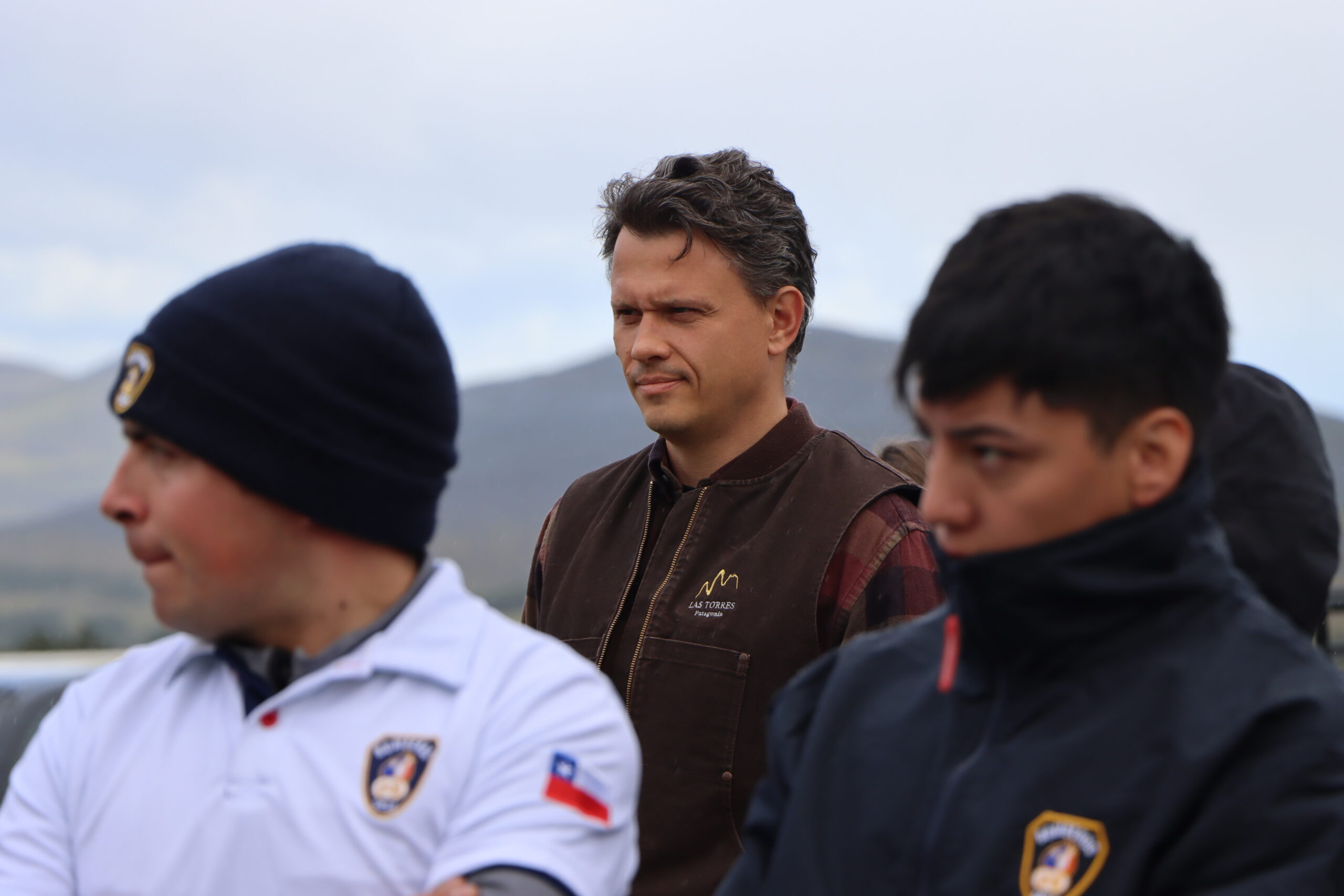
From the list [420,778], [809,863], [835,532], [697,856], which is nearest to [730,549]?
[835,532]

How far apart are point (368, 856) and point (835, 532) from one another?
4.39 feet

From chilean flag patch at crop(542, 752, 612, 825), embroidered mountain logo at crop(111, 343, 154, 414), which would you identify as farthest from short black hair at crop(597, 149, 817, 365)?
chilean flag patch at crop(542, 752, 612, 825)

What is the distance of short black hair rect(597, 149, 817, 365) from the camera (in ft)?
9.16

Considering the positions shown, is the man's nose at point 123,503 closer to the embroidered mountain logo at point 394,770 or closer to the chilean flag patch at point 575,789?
the embroidered mountain logo at point 394,770

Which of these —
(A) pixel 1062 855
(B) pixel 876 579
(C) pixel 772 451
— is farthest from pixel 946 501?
(C) pixel 772 451

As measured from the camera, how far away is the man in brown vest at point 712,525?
245 cm

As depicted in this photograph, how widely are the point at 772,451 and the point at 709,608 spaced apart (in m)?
0.38

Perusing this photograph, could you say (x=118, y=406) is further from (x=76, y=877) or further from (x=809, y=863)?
(x=809, y=863)

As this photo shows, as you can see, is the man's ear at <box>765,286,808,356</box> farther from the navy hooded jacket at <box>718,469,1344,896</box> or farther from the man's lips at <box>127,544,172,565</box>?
the man's lips at <box>127,544,172,565</box>

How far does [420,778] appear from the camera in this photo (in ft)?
4.68

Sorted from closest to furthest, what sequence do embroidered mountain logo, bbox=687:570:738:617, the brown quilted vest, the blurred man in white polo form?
the blurred man in white polo → the brown quilted vest → embroidered mountain logo, bbox=687:570:738:617

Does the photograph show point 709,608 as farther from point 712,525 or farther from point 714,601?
point 712,525

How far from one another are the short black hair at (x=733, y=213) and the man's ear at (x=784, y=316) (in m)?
0.02

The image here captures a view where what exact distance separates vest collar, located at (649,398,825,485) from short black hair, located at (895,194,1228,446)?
120cm
